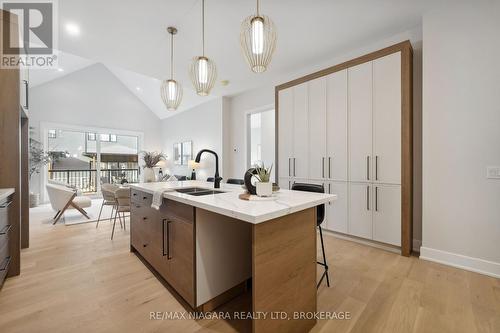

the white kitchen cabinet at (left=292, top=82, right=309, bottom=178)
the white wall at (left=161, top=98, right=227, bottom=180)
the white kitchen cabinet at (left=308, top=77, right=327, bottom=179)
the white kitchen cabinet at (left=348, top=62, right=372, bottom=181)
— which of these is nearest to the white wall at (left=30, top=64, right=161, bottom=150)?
the white wall at (left=161, top=98, right=227, bottom=180)

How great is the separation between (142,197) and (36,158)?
578cm

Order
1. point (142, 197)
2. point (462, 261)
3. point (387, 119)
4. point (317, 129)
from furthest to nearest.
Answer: point (317, 129) < point (387, 119) < point (142, 197) < point (462, 261)

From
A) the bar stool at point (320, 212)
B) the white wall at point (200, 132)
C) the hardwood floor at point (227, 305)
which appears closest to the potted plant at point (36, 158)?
the white wall at point (200, 132)

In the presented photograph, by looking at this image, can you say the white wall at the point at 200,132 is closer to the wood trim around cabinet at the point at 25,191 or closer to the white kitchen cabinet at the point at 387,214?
the wood trim around cabinet at the point at 25,191

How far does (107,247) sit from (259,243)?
2637mm

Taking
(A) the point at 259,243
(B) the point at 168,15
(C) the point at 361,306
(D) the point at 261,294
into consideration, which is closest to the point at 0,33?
(B) the point at 168,15

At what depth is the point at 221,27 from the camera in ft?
9.14

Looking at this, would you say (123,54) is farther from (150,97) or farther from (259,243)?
(150,97)

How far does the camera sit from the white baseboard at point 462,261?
2035mm

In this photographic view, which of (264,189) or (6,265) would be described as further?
(6,265)

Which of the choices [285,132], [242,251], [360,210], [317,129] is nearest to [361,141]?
[317,129]

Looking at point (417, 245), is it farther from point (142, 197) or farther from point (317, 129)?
point (142, 197)

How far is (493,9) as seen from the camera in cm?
204

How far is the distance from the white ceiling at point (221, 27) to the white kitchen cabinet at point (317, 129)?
1.96ft
